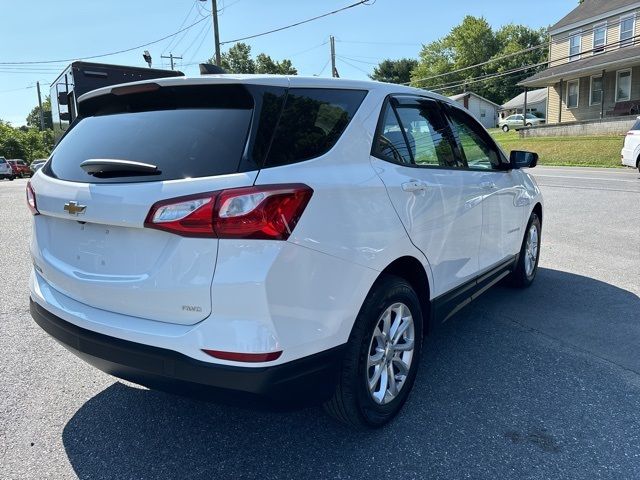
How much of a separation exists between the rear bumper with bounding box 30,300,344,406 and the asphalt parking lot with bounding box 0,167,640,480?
49cm

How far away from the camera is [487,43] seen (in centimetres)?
7519

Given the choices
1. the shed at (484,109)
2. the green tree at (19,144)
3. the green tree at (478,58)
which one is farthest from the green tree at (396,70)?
the green tree at (19,144)

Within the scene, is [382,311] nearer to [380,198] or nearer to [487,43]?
[380,198]

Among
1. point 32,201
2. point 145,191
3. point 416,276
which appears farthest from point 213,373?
point 32,201

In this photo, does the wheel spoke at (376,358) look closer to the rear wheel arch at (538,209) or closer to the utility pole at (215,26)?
the rear wheel arch at (538,209)

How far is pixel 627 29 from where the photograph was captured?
98.4ft

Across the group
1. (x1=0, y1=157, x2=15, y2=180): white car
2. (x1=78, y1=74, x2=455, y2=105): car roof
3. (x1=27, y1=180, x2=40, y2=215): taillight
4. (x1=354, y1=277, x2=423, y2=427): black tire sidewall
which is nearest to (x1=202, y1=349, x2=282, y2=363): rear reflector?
(x1=354, y1=277, x2=423, y2=427): black tire sidewall

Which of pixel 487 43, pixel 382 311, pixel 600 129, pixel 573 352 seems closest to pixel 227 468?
pixel 382 311

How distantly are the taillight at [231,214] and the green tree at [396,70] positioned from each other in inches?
3608

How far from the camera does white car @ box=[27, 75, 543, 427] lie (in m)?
2.16

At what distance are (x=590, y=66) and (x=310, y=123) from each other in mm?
32534

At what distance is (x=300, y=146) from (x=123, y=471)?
1754 mm

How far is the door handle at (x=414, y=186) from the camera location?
296 cm

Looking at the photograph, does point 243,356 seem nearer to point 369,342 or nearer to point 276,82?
point 369,342
